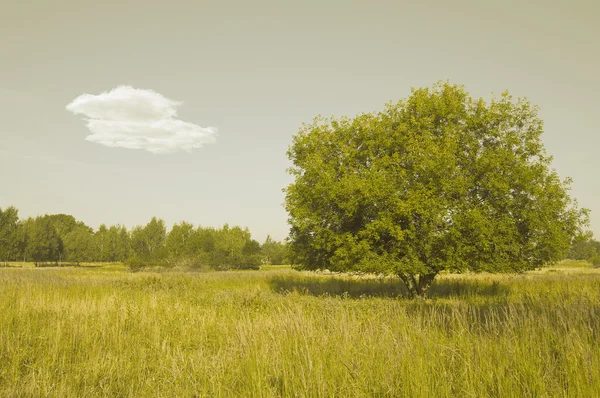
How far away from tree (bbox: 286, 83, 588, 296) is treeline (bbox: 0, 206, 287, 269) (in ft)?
139

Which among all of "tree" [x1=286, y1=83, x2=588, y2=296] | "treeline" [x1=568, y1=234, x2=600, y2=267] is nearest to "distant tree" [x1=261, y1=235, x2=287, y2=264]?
"treeline" [x1=568, y1=234, x2=600, y2=267]

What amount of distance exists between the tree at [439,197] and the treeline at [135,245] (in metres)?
42.3

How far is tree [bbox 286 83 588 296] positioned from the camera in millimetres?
15336

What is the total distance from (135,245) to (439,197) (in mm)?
109034

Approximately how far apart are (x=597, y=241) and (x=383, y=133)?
684 feet

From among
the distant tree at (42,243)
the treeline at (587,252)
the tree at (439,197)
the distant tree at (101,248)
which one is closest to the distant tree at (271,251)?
the distant tree at (101,248)

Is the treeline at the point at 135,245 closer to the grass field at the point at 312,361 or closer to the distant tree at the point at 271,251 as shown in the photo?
the distant tree at the point at 271,251

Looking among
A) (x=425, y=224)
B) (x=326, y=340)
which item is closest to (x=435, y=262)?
(x=425, y=224)

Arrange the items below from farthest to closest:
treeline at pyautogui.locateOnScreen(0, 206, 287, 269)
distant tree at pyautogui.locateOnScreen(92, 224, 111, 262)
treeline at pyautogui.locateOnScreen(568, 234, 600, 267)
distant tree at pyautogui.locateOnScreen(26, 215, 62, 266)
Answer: distant tree at pyautogui.locateOnScreen(92, 224, 111, 262), distant tree at pyautogui.locateOnScreen(26, 215, 62, 266), treeline at pyautogui.locateOnScreen(568, 234, 600, 267), treeline at pyautogui.locateOnScreen(0, 206, 287, 269)

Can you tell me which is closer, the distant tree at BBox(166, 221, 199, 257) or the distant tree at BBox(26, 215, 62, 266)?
the distant tree at BBox(26, 215, 62, 266)

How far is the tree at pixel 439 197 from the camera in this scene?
15336 mm

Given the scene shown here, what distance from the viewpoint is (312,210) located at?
18.0 meters

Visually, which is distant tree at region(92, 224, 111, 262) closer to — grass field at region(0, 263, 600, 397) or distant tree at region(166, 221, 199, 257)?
distant tree at region(166, 221, 199, 257)

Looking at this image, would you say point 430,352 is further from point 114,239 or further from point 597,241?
point 597,241
